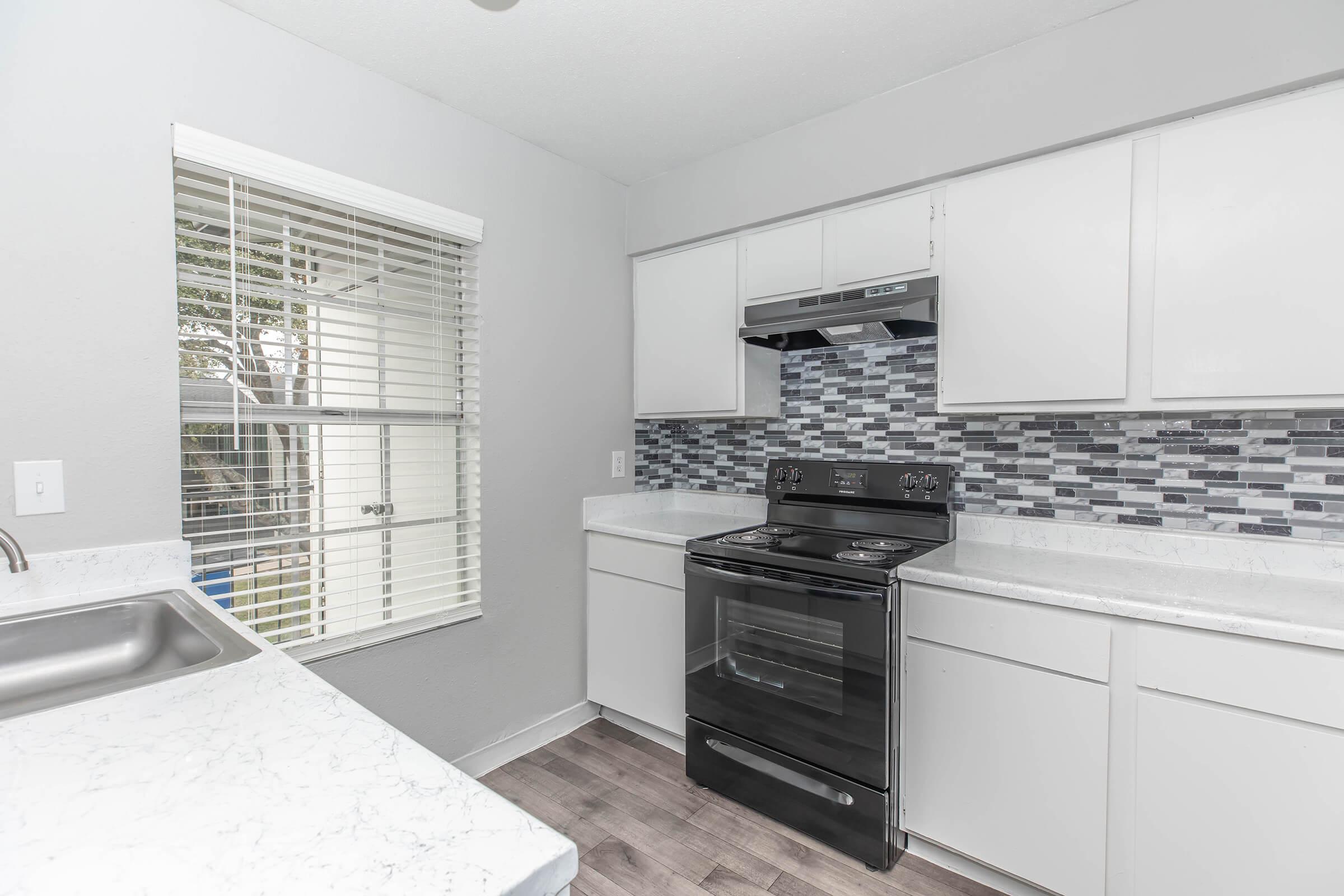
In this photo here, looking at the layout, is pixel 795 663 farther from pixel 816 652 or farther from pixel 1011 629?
pixel 1011 629

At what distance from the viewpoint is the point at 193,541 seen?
179 centimetres

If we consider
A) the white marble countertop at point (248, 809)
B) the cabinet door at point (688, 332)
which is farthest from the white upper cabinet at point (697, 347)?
the white marble countertop at point (248, 809)

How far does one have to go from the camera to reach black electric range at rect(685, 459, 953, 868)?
6.32 ft

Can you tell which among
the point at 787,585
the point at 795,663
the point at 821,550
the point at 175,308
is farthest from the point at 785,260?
the point at 175,308

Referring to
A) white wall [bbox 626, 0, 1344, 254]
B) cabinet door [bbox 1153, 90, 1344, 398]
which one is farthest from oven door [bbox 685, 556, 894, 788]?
white wall [bbox 626, 0, 1344, 254]

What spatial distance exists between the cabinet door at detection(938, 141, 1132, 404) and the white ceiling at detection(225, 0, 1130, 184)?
425 mm

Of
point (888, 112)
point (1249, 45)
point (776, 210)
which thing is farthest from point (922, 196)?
point (1249, 45)

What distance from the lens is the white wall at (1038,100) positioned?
1617 mm

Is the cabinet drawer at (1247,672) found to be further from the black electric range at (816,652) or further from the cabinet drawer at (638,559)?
the cabinet drawer at (638,559)

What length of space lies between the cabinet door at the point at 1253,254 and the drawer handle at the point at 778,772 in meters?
1.52

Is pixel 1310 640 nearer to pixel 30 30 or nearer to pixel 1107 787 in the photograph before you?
pixel 1107 787

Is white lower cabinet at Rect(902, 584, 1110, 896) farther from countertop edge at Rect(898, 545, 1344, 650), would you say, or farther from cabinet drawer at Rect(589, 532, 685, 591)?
cabinet drawer at Rect(589, 532, 685, 591)

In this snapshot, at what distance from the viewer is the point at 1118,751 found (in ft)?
5.29

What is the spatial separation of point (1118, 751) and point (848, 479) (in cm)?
121
